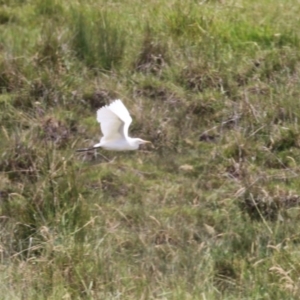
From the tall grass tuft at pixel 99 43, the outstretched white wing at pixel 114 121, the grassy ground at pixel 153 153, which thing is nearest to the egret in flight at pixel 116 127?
the outstretched white wing at pixel 114 121

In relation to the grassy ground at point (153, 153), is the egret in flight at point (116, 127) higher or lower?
higher

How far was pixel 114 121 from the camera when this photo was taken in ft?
21.7

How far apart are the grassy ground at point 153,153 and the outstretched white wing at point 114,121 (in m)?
0.29

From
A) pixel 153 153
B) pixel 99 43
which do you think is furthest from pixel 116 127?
pixel 99 43

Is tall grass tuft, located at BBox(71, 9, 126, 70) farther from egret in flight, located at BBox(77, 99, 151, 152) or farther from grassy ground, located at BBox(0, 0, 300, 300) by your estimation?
egret in flight, located at BBox(77, 99, 151, 152)

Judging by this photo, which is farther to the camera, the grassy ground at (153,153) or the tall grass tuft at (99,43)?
the tall grass tuft at (99,43)

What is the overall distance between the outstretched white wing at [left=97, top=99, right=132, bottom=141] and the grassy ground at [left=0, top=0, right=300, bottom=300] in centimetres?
29

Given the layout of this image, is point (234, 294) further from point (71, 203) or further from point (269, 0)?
point (269, 0)

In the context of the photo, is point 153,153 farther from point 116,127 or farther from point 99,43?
point 99,43

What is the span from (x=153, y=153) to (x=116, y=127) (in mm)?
787

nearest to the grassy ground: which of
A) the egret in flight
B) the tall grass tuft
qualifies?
the tall grass tuft

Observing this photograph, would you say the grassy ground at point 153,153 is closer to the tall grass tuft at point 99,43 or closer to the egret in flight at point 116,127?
the tall grass tuft at point 99,43

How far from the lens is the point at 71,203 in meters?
6.33

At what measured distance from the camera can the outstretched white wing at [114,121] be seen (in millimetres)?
6531
